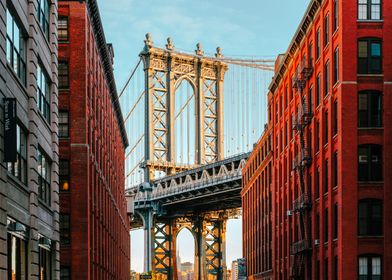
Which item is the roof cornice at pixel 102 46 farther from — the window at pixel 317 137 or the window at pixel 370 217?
the window at pixel 370 217

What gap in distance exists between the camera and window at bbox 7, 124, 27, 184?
99.2ft

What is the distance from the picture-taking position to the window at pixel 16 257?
94.8 feet

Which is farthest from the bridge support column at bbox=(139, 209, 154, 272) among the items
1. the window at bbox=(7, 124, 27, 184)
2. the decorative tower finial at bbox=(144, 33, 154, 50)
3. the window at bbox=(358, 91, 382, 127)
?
the window at bbox=(7, 124, 27, 184)

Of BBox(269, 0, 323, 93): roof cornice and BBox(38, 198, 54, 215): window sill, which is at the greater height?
BBox(269, 0, 323, 93): roof cornice

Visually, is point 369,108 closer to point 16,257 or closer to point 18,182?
point 16,257

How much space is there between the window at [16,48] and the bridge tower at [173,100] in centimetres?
11656

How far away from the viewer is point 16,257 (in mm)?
30422

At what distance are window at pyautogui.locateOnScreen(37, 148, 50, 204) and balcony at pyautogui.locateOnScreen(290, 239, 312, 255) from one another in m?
28.5

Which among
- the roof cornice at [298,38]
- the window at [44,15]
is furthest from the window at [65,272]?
the roof cornice at [298,38]

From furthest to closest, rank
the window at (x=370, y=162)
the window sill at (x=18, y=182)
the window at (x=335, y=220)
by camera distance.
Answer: the window at (x=335, y=220) < the window at (x=370, y=162) < the window sill at (x=18, y=182)

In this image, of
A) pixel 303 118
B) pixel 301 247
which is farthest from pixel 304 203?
pixel 303 118

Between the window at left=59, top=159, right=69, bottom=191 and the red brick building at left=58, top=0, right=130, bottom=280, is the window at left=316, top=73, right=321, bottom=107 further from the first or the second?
the window at left=59, top=159, right=69, bottom=191

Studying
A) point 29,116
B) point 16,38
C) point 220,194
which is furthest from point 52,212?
point 220,194

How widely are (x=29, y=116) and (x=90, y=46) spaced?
1163 inches
